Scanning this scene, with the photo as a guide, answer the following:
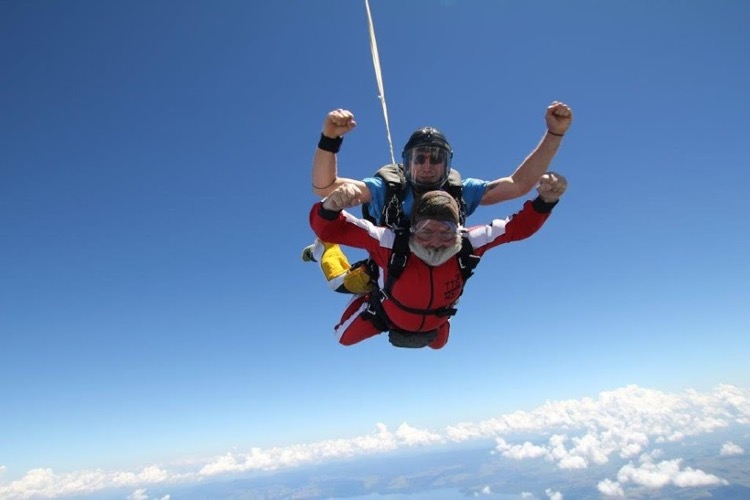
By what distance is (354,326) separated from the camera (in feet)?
13.2

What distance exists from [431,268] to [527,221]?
0.79 m

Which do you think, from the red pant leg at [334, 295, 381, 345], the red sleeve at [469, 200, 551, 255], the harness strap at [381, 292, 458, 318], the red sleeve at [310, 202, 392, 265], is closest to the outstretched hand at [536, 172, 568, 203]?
the red sleeve at [469, 200, 551, 255]

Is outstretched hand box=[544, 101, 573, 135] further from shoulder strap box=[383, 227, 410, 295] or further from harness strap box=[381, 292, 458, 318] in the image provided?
harness strap box=[381, 292, 458, 318]

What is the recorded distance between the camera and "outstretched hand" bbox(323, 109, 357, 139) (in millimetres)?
2590

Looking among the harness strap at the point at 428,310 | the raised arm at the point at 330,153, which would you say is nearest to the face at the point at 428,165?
the raised arm at the point at 330,153

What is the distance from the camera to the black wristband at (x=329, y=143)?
2692 millimetres

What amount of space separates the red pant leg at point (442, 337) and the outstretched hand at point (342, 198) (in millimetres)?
2144

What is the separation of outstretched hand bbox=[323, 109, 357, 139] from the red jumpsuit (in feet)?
1.68

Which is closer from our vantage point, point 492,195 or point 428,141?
point 428,141

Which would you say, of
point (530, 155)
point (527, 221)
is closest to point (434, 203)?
point (527, 221)

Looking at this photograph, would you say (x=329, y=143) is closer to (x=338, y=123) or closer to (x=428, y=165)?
(x=338, y=123)

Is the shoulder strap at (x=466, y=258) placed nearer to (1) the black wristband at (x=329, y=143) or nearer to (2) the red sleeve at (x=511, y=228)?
(2) the red sleeve at (x=511, y=228)

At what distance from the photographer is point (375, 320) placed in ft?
12.3

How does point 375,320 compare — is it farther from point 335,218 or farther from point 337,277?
point 335,218
